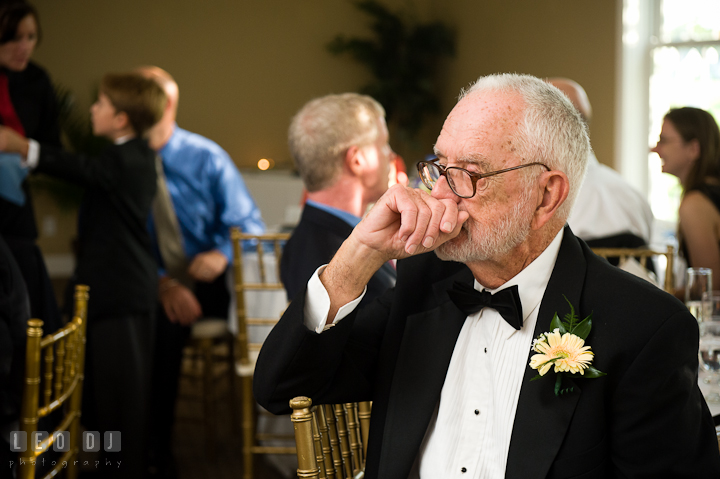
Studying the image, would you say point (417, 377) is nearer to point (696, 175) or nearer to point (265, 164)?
point (696, 175)

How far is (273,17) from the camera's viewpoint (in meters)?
8.23

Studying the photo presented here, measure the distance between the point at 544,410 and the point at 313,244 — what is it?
1.08 m

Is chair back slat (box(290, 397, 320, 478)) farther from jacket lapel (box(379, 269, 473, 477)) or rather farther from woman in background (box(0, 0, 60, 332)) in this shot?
woman in background (box(0, 0, 60, 332))

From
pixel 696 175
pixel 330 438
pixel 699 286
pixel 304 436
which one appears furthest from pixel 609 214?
pixel 304 436

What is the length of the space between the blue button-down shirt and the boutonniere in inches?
Answer: 100

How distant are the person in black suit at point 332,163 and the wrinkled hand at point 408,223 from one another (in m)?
0.88

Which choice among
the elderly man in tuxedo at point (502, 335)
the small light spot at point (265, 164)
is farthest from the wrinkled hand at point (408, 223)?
the small light spot at point (265, 164)

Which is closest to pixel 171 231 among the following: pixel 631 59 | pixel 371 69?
pixel 631 59

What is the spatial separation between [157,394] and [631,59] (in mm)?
4573

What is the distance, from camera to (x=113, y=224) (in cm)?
281

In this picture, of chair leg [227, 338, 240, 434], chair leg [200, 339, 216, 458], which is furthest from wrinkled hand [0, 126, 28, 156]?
chair leg [227, 338, 240, 434]

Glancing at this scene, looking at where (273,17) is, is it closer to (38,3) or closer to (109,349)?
(38,3)

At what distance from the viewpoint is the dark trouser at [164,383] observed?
318 cm

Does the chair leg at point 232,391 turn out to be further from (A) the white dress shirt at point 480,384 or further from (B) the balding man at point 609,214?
(A) the white dress shirt at point 480,384
